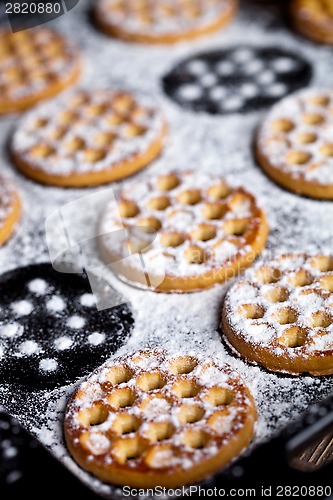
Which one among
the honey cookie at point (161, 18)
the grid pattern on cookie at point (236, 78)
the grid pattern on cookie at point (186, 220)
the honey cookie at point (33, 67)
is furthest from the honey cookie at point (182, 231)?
the honey cookie at point (161, 18)

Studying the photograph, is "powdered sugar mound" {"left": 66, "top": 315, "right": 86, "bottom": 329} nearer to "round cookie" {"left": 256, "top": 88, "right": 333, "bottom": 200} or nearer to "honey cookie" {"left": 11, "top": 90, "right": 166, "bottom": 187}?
"honey cookie" {"left": 11, "top": 90, "right": 166, "bottom": 187}

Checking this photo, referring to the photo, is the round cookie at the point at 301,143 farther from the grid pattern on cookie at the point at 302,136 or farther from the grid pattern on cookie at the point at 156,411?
the grid pattern on cookie at the point at 156,411

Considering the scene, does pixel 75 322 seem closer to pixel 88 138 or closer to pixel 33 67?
pixel 88 138

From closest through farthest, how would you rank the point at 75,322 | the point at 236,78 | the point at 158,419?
the point at 158,419
the point at 75,322
the point at 236,78

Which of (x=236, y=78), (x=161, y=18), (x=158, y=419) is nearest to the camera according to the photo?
(x=158, y=419)

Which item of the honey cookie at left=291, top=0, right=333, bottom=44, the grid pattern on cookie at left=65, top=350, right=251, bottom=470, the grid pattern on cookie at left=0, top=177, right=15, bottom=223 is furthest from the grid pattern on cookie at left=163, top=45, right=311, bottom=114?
the grid pattern on cookie at left=65, top=350, right=251, bottom=470

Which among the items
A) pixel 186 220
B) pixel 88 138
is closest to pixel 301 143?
pixel 186 220
